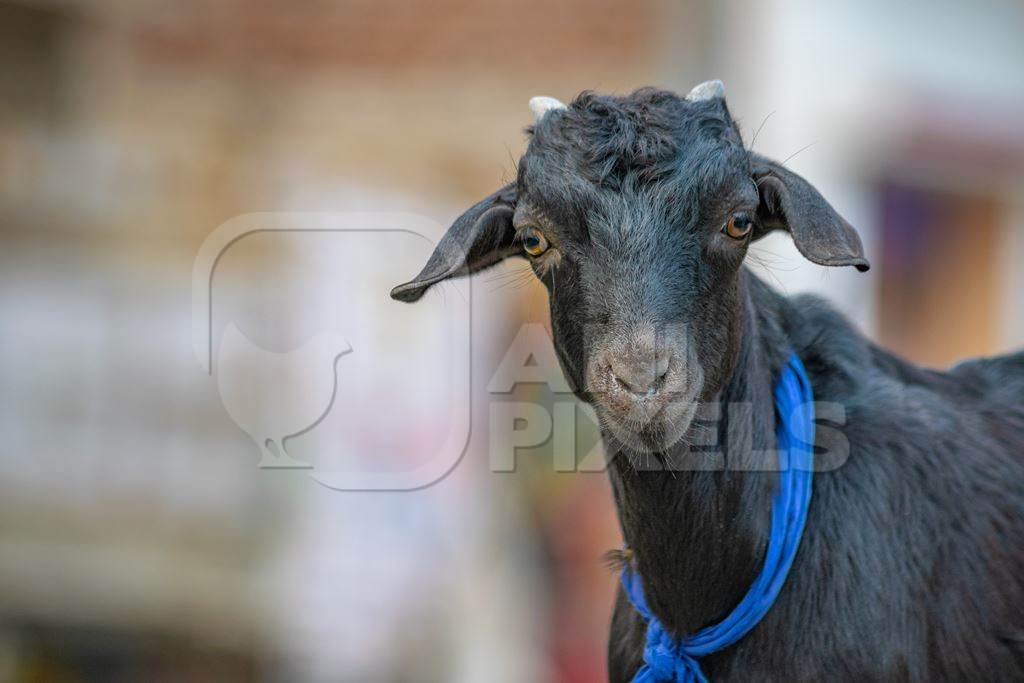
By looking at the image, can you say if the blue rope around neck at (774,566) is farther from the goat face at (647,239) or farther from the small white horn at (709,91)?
the small white horn at (709,91)

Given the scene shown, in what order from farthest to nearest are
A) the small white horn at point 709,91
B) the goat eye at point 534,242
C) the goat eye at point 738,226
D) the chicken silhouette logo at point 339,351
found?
the chicken silhouette logo at point 339,351, the small white horn at point 709,91, the goat eye at point 534,242, the goat eye at point 738,226

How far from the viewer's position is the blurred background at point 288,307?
21.3 feet

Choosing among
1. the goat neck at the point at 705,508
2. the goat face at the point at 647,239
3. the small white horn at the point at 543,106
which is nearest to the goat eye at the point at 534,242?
the goat face at the point at 647,239

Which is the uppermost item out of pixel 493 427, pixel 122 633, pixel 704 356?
pixel 704 356

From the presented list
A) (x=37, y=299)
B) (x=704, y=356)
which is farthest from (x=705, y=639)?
(x=37, y=299)

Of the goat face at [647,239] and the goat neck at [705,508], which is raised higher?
the goat face at [647,239]

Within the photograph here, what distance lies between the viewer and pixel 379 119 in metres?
7.00

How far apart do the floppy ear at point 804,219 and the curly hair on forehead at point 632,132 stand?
5.6 inches

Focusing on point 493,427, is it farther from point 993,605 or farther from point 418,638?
point 418,638

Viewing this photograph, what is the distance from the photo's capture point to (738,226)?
8.17 ft

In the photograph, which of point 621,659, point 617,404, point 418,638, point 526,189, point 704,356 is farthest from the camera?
point 418,638

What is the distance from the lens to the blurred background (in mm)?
6500

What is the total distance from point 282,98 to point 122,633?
3.74 metres

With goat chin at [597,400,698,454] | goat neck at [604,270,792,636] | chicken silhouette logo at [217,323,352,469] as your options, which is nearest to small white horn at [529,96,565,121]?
goat neck at [604,270,792,636]
